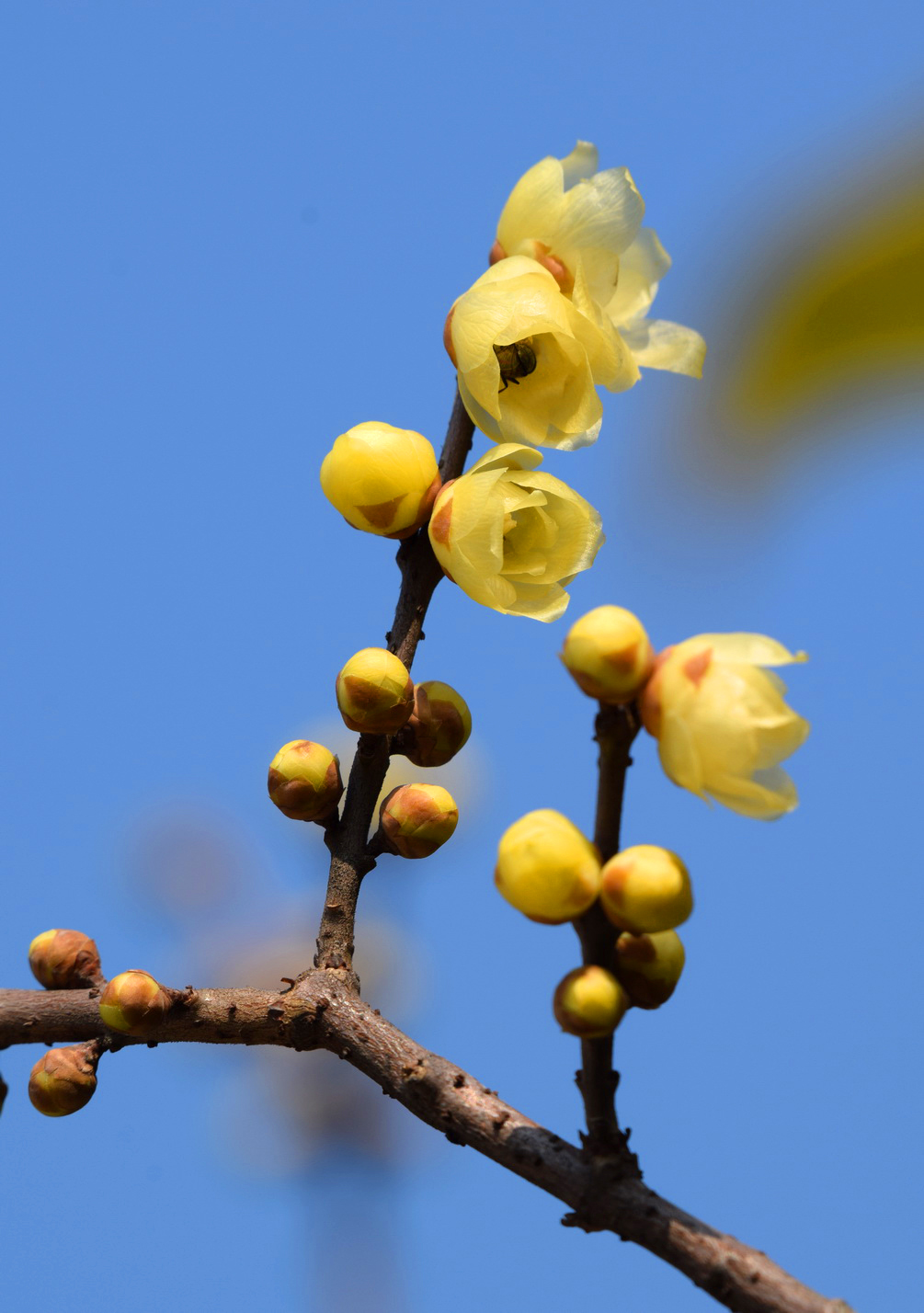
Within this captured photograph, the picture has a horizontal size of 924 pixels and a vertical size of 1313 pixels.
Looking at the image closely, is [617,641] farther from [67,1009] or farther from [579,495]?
[67,1009]

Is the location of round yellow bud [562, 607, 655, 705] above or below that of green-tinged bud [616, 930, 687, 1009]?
above

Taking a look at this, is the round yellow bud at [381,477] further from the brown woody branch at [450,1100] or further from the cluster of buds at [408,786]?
the brown woody branch at [450,1100]

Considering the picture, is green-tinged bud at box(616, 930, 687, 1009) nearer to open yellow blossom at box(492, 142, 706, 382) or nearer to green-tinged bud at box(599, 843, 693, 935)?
green-tinged bud at box(599, 843, 693, 935)

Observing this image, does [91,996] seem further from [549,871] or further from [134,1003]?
[549,871]

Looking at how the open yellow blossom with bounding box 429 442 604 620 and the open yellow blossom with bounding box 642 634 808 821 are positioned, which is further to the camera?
the open yellow blossom with bounding box 429 442 604 620

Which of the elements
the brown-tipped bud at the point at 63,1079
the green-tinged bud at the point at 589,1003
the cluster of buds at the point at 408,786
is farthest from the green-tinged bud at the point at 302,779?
the green-tinged bud at the point at 589,1003

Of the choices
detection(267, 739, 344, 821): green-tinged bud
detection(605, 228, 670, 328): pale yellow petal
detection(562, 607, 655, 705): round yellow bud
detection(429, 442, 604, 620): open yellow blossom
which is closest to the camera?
detection(562, 607, 655, 705): round yellow bud

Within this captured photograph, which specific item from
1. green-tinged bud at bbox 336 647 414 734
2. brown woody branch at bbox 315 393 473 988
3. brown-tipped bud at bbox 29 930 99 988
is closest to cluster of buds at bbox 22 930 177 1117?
brown-tipped bud at bbox 29 930 99 988
